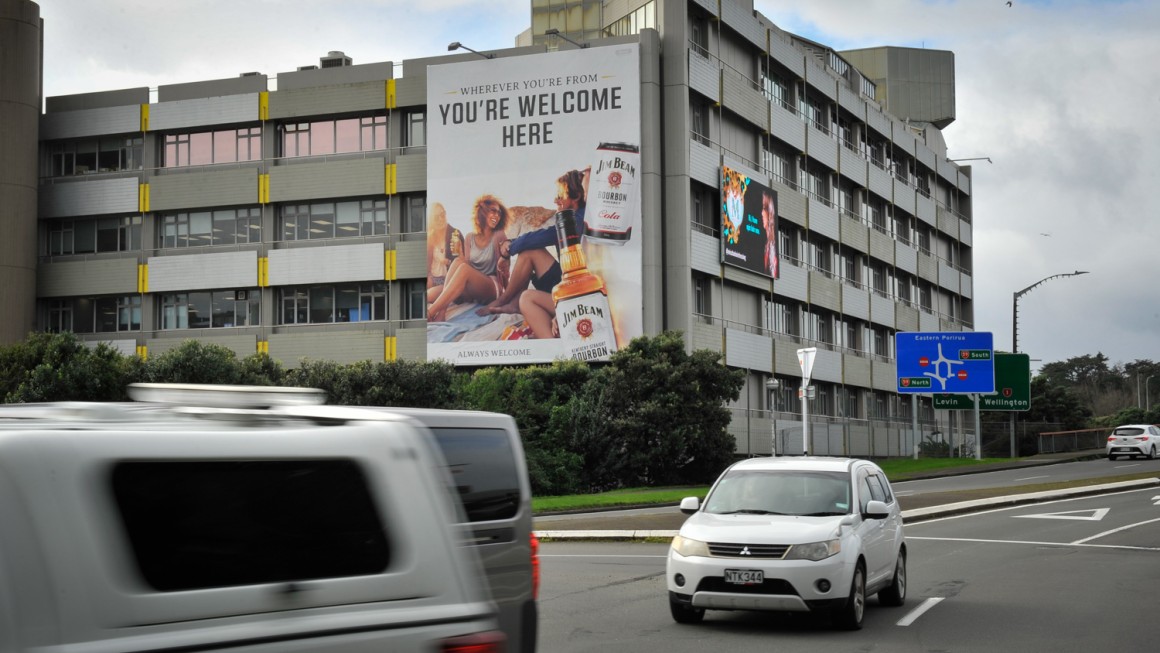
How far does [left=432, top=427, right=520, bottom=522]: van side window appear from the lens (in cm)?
842

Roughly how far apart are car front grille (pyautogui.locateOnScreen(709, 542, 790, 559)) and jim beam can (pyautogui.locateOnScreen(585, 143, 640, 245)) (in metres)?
38.1

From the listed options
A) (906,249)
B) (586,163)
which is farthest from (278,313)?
(906,249)

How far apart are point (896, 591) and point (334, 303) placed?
4385 cm

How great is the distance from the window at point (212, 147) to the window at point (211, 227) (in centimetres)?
230

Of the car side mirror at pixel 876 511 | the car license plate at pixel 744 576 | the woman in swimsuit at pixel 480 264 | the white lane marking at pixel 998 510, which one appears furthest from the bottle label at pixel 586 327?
the car license plate at pixel 744 576

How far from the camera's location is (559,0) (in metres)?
63.8

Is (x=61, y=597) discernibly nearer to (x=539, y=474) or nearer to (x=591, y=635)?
(x=591, y=635)

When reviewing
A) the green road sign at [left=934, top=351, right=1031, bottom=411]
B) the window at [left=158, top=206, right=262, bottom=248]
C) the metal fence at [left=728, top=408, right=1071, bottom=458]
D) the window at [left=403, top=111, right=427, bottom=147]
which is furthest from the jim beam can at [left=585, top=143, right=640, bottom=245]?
the green road sign at [left=934, top=351, right=1031, bottom=411]

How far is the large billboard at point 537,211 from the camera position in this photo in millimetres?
49719

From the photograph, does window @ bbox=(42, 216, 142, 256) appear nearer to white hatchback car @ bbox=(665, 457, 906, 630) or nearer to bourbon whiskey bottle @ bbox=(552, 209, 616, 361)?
Result: bourbon whiskey bottle @ bbox=(552, 209, 616, 361)

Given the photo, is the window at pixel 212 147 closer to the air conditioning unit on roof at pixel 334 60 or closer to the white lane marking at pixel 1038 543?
the air conditioning unit on roof at pixel 334 60

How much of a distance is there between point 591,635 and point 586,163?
131 feet

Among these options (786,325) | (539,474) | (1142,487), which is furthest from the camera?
(786,325)

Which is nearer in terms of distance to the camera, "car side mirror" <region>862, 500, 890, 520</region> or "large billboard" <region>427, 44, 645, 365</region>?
"car side mirror" <region>862, 500, 890, 520</region>
